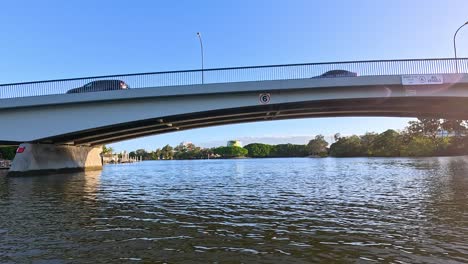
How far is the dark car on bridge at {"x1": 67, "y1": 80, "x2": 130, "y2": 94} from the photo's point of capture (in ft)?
107

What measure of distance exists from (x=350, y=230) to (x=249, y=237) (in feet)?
8.55

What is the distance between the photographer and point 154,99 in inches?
1244

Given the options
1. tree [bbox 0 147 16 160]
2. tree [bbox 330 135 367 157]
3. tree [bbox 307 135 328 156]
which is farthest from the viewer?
tree [bbox 307 135 328 156]

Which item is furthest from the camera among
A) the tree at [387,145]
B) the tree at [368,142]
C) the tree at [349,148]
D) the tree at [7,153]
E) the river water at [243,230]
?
the tree at [349,148]

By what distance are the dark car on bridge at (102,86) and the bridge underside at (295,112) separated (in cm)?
356

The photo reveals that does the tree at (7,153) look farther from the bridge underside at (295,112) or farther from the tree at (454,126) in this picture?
the tree at (454,126)

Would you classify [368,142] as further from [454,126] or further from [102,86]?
[102,86]

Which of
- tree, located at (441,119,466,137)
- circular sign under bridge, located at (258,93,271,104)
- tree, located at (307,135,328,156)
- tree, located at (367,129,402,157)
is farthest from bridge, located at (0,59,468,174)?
tree, located at (307,135,328,156)

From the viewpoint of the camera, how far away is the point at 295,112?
139ft

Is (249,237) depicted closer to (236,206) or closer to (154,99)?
(236,206)

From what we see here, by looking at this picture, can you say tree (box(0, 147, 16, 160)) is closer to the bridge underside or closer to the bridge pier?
the bridge underside

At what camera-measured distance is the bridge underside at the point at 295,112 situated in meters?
35.0

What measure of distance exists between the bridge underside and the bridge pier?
2.82 feet

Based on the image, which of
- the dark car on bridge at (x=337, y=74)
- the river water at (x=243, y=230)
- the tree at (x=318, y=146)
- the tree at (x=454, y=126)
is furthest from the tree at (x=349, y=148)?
the river water at (x=243, y=230)
